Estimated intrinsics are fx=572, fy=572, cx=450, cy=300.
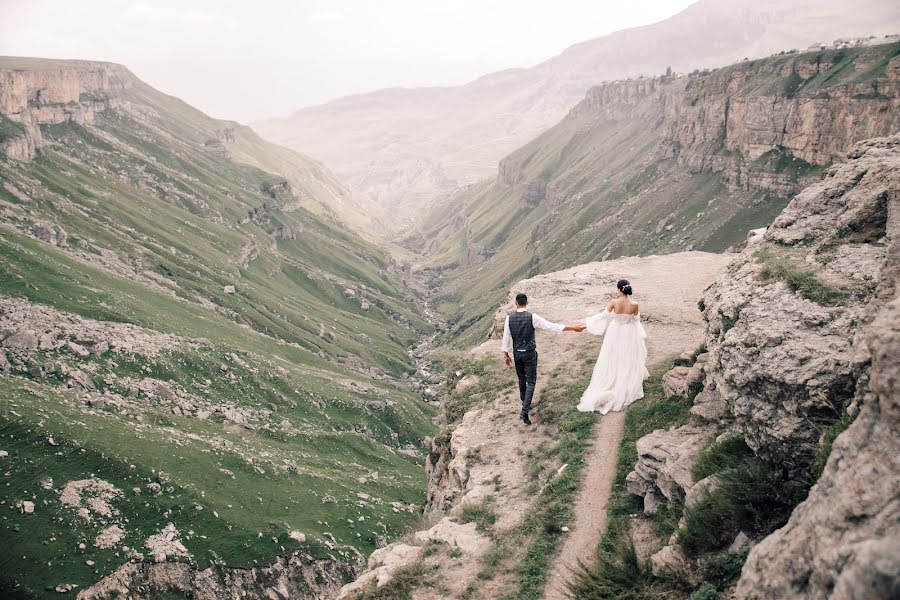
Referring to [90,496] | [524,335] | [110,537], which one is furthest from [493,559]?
[90,496]

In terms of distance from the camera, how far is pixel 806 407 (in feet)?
37.8

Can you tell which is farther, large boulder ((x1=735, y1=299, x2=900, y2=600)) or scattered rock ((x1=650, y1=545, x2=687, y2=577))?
scattered rock ((x1=650, y1=545, x2=687, y2=577))

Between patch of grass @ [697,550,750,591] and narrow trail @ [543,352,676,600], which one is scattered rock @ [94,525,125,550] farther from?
patch of grass @ [697,550,750,591]

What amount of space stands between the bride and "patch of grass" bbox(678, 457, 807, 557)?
27.6 ft

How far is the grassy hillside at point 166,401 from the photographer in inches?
1961

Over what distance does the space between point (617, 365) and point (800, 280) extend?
8.07 meters

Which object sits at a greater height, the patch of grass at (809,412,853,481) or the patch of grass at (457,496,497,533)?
the patch of grass at (809,412,853,481)

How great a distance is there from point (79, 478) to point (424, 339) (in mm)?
143961

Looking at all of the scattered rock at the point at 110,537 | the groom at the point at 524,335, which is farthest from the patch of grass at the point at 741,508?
the scattered rock at the point at 110,537

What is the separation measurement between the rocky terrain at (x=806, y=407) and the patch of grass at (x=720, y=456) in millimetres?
41

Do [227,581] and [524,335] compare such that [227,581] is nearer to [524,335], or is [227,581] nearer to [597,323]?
[524,335]

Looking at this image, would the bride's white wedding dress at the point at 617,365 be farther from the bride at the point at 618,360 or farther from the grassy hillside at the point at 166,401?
the grassy hillside at the point at 166,401

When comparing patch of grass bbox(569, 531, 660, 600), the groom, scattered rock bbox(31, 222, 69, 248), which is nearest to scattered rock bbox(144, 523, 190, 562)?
the groom

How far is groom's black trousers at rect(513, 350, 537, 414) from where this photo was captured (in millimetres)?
20875
